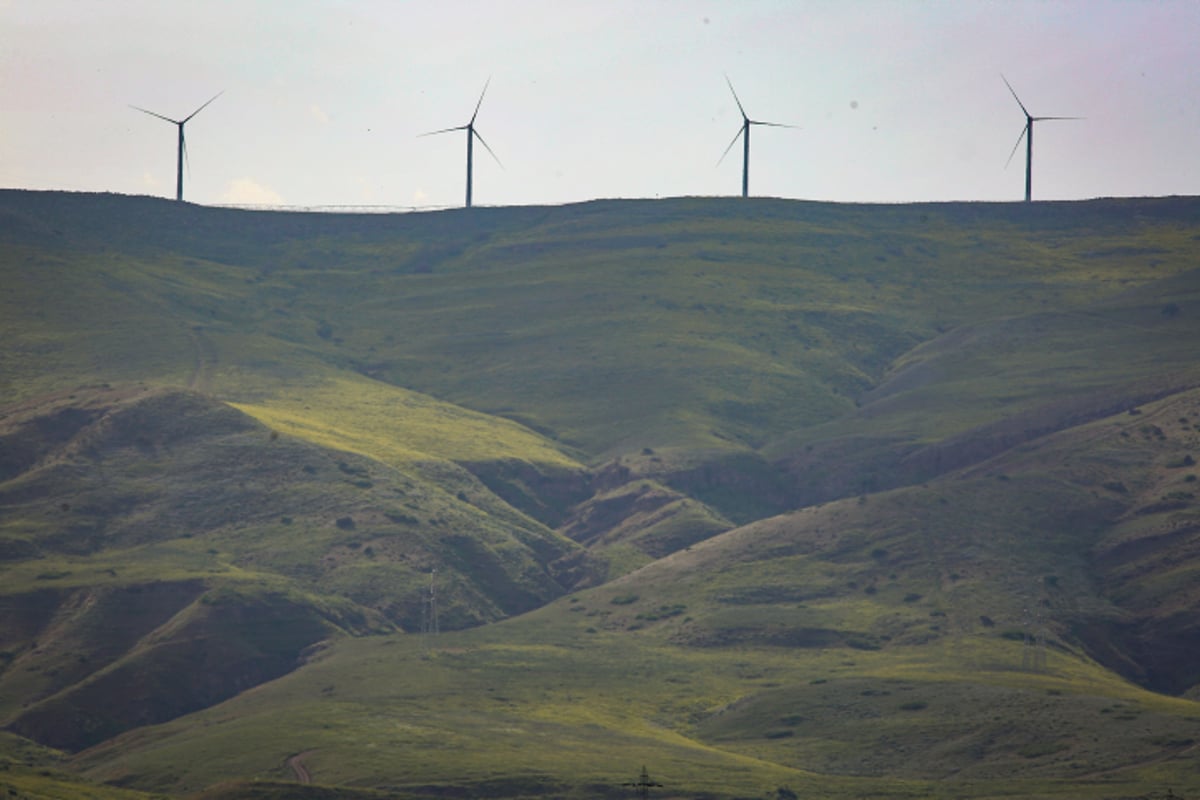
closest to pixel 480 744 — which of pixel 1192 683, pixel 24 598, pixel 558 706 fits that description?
pixel 558 706

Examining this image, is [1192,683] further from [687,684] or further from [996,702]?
[687,684]

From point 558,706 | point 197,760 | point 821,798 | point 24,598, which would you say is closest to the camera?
point 821,798

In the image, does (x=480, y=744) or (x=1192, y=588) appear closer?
(x=480, y=744)

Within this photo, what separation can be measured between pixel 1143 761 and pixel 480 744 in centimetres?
5503

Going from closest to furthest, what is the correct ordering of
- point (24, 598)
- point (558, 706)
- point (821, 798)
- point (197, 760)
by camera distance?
point (821, 798)
point (197, 760)
point (558, 706)
point (24, 598)

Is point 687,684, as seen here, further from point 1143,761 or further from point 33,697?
point 33,697

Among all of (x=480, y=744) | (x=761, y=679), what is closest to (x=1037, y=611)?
(x=761, y=679)

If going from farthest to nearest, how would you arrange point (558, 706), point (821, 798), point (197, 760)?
1. point (558, 706)
2. point (197, 760)
3. point (821, 798)

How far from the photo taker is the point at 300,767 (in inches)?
6083

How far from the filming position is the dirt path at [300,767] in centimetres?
15150

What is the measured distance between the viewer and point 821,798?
477 ft

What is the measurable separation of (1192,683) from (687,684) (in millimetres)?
51604

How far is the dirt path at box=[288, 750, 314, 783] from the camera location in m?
152

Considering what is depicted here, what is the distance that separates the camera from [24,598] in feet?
639
